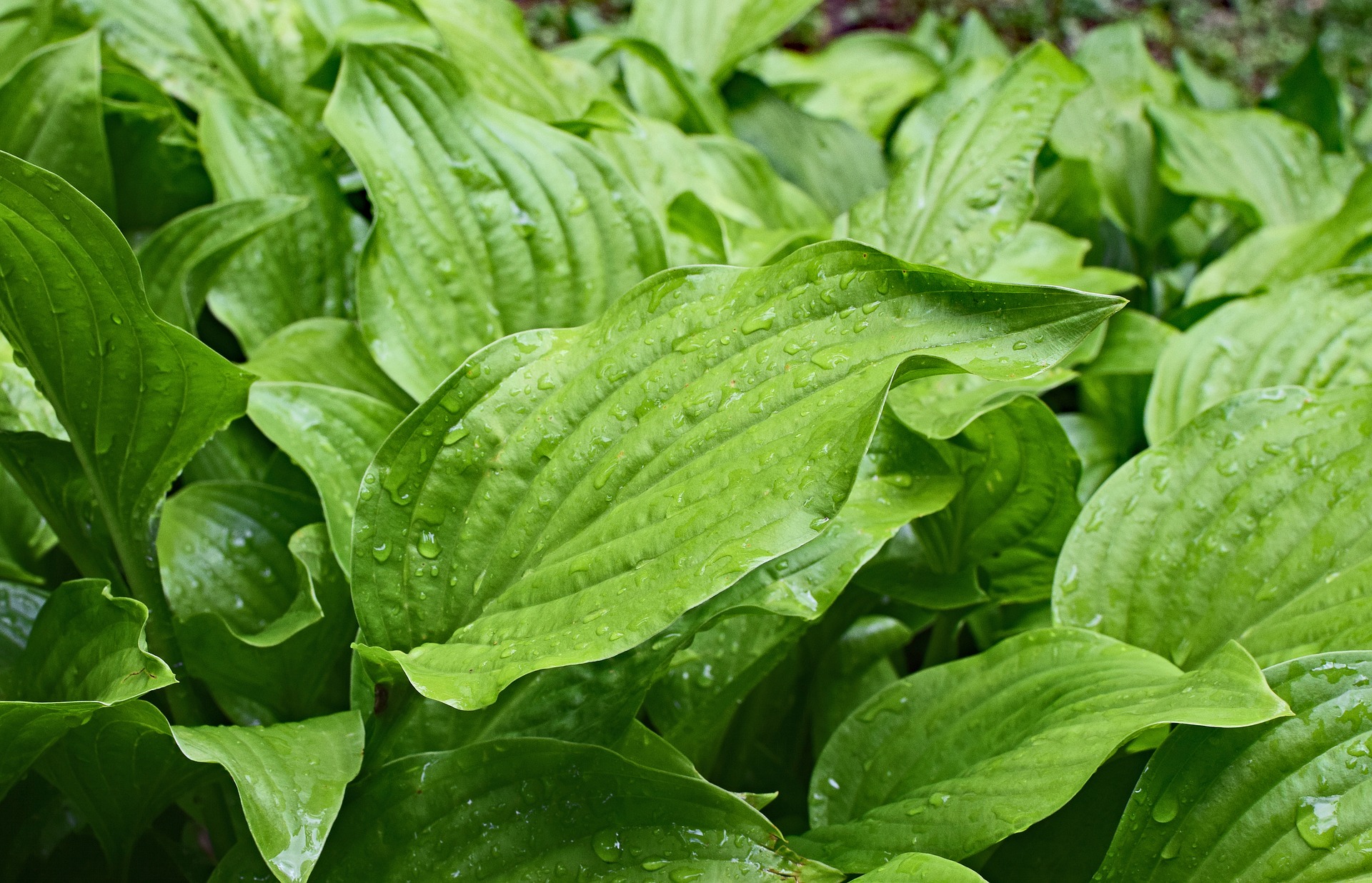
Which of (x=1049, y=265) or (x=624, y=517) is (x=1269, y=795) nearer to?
(x=624, y=517)

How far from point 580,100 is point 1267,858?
3.18 ft

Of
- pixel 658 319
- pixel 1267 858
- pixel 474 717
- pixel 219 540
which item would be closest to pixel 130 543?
pixel 219 540

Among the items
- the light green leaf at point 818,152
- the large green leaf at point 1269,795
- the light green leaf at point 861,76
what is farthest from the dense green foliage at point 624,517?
the light green leaf at point 861,76

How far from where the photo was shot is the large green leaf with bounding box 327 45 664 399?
75cm

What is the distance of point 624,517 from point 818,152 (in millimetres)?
924

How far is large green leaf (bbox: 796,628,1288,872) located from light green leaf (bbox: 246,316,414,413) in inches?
16.9

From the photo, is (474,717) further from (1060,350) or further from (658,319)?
(1060,350)

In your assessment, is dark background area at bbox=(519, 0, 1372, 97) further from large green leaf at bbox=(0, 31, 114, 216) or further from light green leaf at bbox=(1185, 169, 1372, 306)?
large green leaf at bbox=(0, 31, 114, 216)

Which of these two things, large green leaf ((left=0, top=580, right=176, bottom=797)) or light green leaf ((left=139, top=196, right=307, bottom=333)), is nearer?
large green leaf ((left=0, top=580, right=176, bottom=797))

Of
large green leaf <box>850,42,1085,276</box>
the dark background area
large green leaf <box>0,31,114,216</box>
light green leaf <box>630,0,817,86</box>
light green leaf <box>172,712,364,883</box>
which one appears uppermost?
large green leaf <box>0,31,114,216</box>

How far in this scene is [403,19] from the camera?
1.09 metres

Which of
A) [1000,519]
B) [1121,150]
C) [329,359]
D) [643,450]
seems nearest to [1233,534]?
[1000,519]

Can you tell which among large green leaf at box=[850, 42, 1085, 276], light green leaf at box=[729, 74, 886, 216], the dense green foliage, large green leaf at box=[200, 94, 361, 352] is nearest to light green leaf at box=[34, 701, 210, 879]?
the dense green foliage

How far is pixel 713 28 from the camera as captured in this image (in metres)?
1.36
